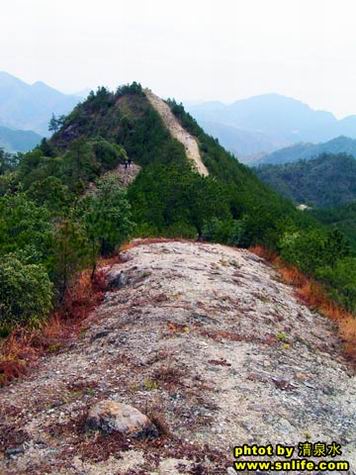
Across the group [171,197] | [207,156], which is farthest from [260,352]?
[207,156]

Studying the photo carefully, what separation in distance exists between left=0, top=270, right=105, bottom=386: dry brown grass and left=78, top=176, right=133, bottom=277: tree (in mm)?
2508

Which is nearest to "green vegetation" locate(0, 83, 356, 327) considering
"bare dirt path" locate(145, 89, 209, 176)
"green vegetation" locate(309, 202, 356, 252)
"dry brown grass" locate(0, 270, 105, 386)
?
"dry brown grass" locate(0, 270, 105, 386)

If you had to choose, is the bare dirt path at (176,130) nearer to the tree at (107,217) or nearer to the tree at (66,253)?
the tree at (107,217)

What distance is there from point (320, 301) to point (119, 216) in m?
9.62

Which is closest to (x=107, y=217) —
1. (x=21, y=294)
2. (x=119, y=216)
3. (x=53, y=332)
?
(x=119, y=216)

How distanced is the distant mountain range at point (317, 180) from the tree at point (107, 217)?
4966 inches

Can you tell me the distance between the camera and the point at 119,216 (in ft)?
79.2

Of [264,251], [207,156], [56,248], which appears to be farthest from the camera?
[207,156]

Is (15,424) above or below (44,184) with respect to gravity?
below

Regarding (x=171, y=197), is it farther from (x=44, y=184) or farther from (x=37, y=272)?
(x=37, y=272)

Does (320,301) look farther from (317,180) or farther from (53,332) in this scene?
(317,180)

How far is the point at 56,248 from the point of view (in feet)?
57.0

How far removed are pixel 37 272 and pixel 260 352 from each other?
659cm

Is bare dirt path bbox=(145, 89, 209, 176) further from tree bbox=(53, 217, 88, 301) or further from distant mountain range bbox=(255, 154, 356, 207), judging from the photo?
distant mountain range bbox=(255, 154, 356, 207)
